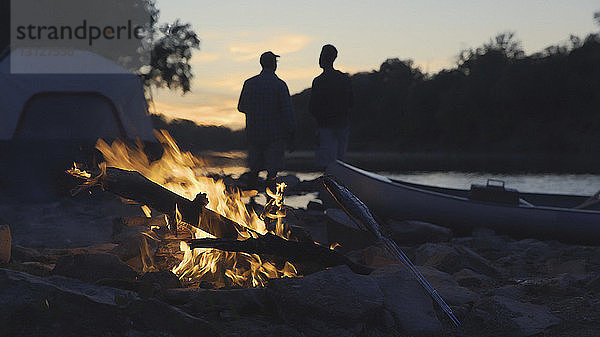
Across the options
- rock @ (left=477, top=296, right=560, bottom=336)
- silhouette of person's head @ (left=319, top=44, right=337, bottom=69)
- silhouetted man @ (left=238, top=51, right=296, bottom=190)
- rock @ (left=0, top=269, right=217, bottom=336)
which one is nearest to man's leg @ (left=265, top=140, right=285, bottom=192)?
silhouetted man @ (left=238, top=51, right=296, bottom=190)

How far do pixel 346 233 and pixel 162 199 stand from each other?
10.3 ft

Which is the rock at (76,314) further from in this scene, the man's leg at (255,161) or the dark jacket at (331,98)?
the dark jacket at (331,98)

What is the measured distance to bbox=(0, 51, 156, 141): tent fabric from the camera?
33.7 feet

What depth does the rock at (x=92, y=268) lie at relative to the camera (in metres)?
3.59

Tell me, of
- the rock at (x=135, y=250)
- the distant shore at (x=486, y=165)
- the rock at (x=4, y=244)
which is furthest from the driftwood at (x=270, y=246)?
the distant shore at (x=486, y=165)

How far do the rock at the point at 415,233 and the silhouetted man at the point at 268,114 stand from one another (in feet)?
8.31

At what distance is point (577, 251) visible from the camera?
668 cm

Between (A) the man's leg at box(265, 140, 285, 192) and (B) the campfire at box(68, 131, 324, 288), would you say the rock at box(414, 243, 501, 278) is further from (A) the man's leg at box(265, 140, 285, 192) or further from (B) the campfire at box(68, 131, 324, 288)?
(A) the man's leg at box(265, 140, 285, 192)

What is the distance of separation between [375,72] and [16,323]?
332ft

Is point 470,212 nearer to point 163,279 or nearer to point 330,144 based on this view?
point 330,144

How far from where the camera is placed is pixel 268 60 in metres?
9.09

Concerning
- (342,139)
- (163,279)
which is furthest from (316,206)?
(163,279)

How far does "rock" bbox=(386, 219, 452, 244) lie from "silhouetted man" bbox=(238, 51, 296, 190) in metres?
2.53

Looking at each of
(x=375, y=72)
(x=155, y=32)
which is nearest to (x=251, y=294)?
(x=155, y=32)
